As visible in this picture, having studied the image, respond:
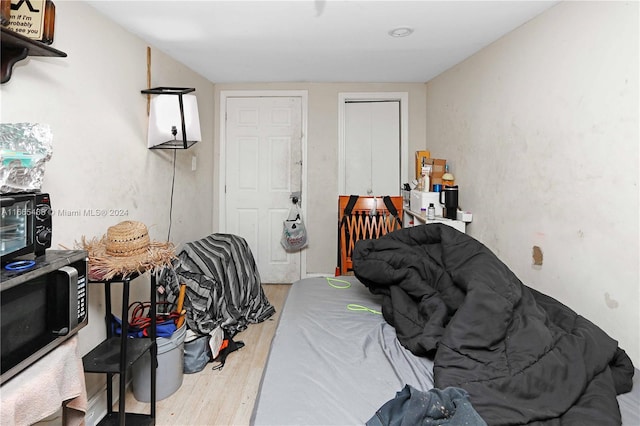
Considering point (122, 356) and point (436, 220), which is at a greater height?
point (436, 220)

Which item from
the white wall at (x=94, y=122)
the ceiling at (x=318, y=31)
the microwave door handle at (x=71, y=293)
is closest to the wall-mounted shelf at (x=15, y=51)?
the white wall at (x=94, y=122)

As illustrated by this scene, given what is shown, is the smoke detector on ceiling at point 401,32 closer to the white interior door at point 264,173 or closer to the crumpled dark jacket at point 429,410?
the white interior door at point 264,173

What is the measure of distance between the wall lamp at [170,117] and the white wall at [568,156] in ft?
7.08

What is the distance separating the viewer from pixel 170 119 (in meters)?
2.57

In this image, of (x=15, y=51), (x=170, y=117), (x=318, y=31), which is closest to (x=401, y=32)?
(x=318, y=31)

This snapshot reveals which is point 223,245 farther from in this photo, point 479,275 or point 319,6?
point 479,275

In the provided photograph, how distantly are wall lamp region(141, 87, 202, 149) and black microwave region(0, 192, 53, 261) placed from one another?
1.40m

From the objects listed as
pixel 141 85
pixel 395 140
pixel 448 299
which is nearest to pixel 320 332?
pixel 448 299

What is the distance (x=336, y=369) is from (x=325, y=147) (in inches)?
120

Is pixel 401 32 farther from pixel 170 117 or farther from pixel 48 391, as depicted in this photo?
pixel 48 391

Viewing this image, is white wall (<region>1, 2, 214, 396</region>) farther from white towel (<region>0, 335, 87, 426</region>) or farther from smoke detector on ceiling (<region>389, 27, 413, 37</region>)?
smoke detector on ceiling (<region>389, 27, 413, 37</region>)

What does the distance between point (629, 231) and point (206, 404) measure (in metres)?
2.30

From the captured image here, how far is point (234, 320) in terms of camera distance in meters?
2.96

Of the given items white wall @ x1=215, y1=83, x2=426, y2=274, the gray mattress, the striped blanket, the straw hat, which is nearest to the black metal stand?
the straw hat
